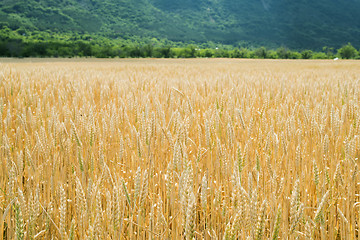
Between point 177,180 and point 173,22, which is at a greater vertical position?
point 173,22

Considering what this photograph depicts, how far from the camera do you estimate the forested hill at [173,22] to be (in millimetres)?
118500

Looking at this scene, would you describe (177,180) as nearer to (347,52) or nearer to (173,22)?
(347,52)

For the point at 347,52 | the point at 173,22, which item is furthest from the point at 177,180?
the point at 173,22

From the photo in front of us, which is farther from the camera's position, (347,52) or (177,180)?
(347,52)

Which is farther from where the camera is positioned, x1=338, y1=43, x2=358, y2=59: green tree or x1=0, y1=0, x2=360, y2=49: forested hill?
x1=0, y1=0, x2=360, y2=49: forested hill

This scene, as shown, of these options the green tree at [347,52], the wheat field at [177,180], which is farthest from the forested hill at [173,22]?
the wheat field at [177,180]

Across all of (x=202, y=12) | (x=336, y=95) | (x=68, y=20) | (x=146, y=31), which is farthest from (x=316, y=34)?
(x=336, y=95)

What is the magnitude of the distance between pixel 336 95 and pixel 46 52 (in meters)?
35.7

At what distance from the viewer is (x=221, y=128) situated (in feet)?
5.93

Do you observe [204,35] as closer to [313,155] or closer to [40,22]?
[40,22]

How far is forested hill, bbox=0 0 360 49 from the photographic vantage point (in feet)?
389

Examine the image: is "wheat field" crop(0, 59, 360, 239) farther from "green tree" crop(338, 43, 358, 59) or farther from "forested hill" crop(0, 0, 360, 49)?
"forested hill" crop(0, 0, 360, 49)

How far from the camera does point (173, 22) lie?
531 feet

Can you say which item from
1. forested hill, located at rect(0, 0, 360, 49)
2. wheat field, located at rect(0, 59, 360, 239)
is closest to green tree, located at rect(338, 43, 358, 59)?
wheat field, located at rect(0, 59, 360, 239)
